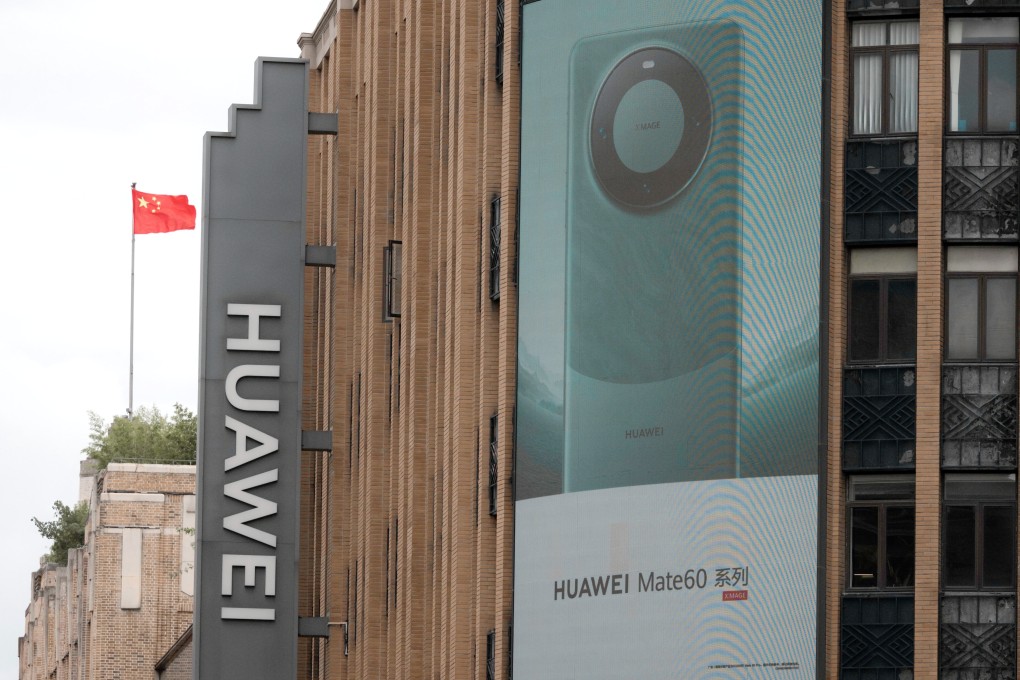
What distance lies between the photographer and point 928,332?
43.5 meters

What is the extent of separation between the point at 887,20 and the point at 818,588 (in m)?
11.1

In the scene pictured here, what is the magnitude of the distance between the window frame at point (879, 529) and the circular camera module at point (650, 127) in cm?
718

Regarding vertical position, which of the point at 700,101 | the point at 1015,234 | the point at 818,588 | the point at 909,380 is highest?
the point at 700,101

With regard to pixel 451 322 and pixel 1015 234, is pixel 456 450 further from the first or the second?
pixel 1015 234

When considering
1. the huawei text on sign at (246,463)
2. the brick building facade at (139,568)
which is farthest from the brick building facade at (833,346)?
the brick building facade at (139,568)

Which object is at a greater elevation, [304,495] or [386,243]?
[386,243]

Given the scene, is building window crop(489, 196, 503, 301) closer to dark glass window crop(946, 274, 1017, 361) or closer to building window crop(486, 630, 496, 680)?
building window crop(486, 630, 496, 680)

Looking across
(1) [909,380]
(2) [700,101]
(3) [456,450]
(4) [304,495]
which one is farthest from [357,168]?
(1) [909,380]

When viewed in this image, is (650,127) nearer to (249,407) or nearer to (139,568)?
(249,407)

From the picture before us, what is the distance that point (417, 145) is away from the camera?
186ft

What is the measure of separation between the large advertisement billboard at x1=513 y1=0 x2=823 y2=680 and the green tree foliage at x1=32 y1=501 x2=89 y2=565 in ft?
304

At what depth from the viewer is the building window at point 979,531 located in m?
42.7

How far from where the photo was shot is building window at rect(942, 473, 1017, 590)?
42656 millimetres

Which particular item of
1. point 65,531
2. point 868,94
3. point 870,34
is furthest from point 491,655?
point 65,531
